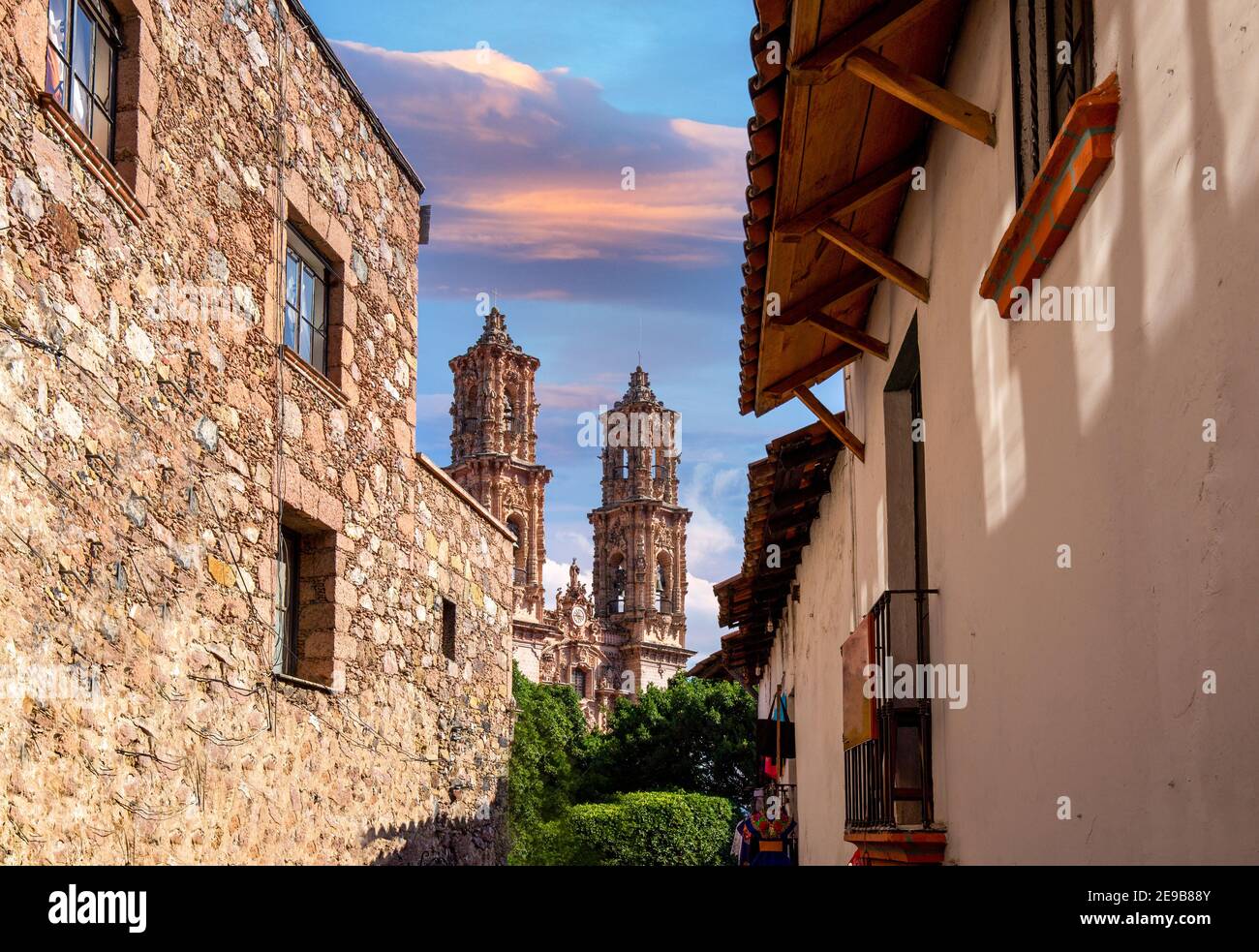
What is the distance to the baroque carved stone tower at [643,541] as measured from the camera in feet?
265

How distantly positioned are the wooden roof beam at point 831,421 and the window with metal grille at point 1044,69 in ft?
11.9

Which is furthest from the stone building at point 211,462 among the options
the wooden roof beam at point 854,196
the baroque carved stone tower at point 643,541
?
the baroque carved stone tower at point 643,541

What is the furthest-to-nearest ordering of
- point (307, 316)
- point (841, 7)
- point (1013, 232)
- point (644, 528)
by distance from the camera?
point (644, 528)
point (307, 316)
point (841, 7)
point (1013, 232)

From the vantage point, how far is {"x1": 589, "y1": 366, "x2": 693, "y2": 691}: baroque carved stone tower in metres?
80.9

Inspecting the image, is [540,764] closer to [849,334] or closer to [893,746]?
[849,334]

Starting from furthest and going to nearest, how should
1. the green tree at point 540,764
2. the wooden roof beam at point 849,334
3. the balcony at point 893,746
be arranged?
the green tree at point 540,764
the wooden roof beam at point 849,334
the balcony at point 893,746

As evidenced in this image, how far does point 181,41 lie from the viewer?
7.21 metres

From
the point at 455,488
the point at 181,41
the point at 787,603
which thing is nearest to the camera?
the point at 181,41

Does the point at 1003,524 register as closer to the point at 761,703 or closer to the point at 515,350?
the point at 761,703

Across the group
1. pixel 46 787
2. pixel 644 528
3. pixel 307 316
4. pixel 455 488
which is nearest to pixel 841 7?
pixel 46 787

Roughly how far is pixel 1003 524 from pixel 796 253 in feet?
7.39

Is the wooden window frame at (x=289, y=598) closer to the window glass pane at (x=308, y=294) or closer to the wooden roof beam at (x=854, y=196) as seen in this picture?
the window glass pane at (x=308, y=294)

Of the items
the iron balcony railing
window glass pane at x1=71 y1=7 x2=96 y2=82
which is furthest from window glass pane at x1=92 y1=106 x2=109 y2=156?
the iron balcony railing

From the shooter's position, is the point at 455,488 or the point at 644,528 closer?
the point at 455,488
